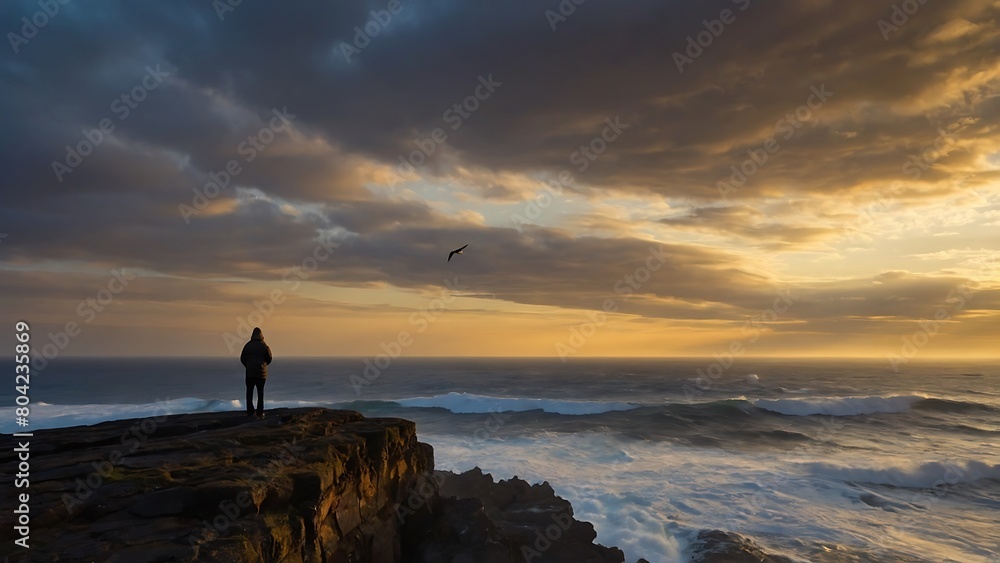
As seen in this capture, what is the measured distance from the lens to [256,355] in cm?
1052

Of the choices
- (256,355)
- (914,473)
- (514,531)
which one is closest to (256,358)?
(256,355)

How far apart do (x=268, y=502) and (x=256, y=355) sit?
4.25m

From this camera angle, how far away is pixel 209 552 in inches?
214

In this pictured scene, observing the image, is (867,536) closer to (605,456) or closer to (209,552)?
(605,456)

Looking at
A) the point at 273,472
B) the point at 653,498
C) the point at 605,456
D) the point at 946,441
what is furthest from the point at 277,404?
the point at 946,441

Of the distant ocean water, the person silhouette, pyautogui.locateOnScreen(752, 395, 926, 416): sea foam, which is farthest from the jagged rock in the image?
pyautogui.locateOnScreen(752, 395, 926, 416): sea foam

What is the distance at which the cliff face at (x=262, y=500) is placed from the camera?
5.69m

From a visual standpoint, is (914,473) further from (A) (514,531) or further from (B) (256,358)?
(B) (256,358)

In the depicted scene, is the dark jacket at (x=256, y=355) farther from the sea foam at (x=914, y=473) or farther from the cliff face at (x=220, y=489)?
the sea foam at (x=914, y=473)

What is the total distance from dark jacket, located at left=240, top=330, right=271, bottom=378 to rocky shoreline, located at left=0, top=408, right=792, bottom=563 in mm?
1038

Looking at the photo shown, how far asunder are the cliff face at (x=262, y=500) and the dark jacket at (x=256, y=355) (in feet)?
3.39

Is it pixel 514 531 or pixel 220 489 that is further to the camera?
pixel 514 531

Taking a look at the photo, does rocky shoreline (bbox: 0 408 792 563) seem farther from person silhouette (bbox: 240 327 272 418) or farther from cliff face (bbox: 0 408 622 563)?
person silhouette (bbox: 240 327 272 418)

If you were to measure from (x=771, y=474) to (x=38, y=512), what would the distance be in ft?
75.5
